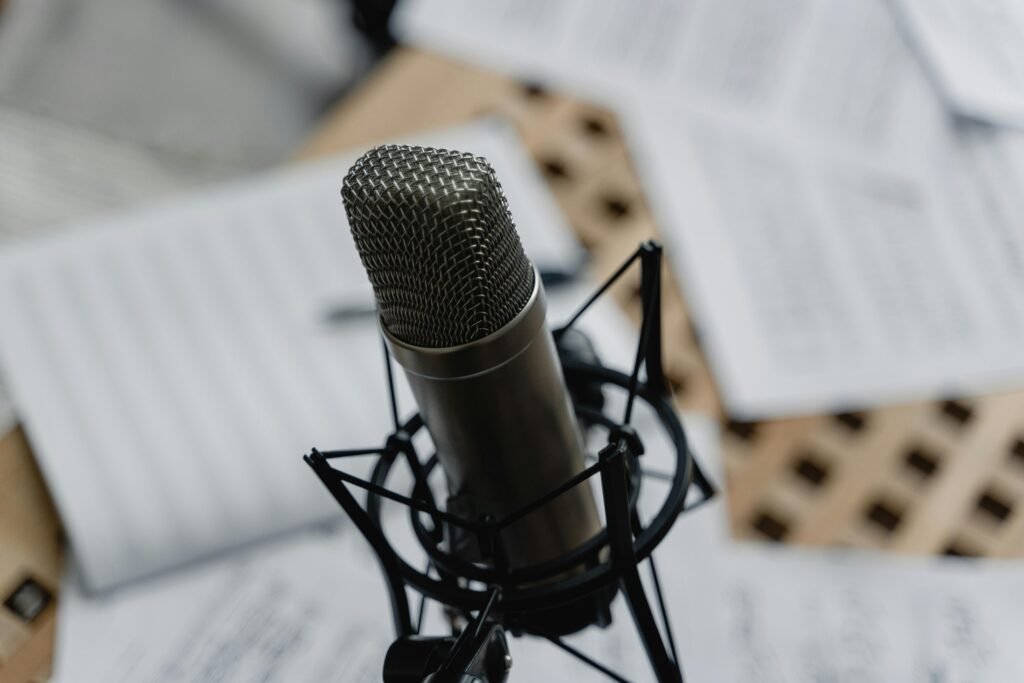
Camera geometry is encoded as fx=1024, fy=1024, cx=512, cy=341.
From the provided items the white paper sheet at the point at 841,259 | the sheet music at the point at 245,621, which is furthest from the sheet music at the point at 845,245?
the sheet music at the point at 245,621

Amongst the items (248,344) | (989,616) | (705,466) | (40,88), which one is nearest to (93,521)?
(248,344)

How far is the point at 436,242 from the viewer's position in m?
0.23

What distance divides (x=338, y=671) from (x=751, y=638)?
17cm

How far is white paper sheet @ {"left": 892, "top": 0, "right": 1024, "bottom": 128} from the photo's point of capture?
56 cm

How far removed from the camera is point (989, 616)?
0.43 meters

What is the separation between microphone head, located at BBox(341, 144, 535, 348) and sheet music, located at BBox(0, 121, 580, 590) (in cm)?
26

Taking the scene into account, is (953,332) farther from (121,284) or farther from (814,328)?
(121,284)

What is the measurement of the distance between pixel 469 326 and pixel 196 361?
0.32 m

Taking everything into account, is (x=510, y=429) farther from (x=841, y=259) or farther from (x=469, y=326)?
(x=841, y=259)

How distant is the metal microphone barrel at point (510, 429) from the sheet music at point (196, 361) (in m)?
0.21

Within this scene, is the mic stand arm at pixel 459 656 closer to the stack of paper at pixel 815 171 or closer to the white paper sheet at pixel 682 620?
the white paper sheet at pixel 682 620

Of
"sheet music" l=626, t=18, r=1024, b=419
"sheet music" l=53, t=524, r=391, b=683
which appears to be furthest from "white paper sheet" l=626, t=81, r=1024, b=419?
"sheet music" l=53, t=524, r=391, b=683

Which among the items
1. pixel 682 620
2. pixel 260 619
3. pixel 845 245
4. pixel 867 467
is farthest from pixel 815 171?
pixel 260 619

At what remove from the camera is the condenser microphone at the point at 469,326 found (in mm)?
229
